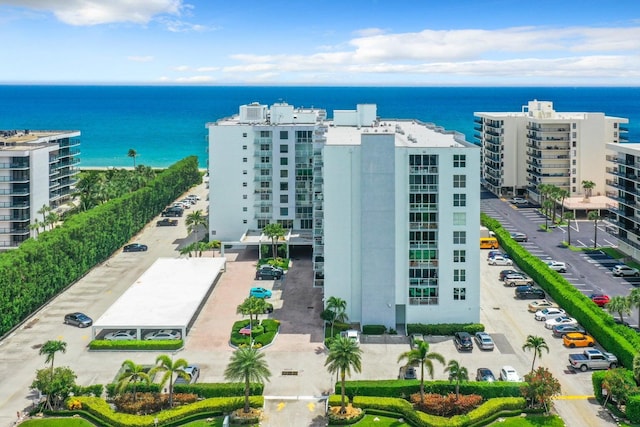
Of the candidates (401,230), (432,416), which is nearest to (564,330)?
(401,230)

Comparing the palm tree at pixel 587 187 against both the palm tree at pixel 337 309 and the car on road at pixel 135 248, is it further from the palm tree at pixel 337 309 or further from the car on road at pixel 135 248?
the car on road at pixel 135 248

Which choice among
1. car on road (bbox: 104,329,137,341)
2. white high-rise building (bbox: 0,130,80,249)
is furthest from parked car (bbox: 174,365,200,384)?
white high-rise building (bbox: 0,130,80,249)

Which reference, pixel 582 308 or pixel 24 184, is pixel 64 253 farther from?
pixel 582 308

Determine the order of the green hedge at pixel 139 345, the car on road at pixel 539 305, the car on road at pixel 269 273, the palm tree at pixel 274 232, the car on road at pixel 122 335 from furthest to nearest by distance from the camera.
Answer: the palm tree at pixel 274 232 → the car on road at pixel 269 273 → the car on road at pixel 539 305 → the car on road at pixel 122 335 → the green hedge at pixel 139 345

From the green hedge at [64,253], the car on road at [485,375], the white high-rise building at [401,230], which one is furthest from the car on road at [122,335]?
the car on road at [485,375]

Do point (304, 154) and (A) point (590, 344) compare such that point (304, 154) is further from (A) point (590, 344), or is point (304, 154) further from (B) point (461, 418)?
(B) point (461, 418)
